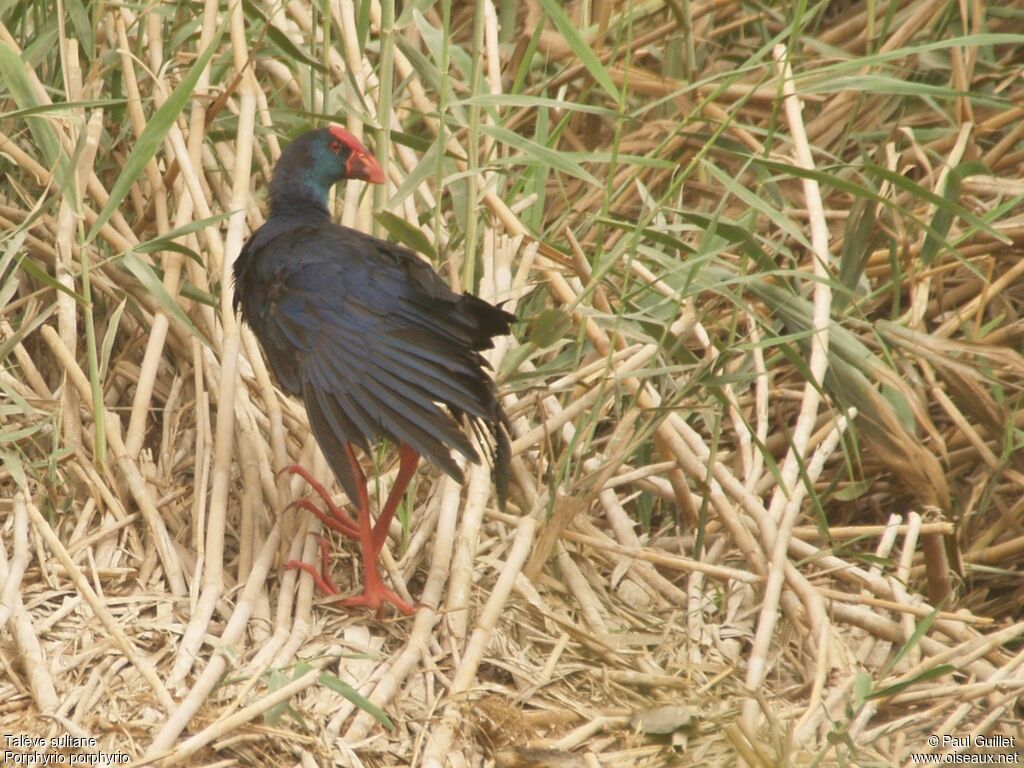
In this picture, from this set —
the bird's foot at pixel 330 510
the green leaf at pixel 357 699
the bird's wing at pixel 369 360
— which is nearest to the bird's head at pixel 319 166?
the bird's wing at pixel 369 360

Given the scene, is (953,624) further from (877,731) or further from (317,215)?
(317,215)

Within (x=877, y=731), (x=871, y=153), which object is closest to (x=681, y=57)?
(x=871, y=153)

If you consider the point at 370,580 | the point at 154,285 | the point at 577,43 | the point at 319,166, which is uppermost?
the point at 577,43

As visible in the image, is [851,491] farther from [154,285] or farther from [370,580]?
[154,285]

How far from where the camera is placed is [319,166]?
122 inches

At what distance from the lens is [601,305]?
3256 mm

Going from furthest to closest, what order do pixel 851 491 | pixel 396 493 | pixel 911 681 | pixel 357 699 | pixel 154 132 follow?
pixel 851 491 → pixel 396 493 → pixel 154 132 → pixel 911 681 → pixel 357 699

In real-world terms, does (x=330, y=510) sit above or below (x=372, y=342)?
below

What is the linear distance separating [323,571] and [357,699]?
46 cm

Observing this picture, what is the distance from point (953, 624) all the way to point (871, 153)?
1.48 meters

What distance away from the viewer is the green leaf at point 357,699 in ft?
7.87

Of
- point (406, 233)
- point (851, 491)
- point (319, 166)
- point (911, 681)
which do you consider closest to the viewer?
point (911, 681)

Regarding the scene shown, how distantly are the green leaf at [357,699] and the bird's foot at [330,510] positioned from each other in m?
0.41

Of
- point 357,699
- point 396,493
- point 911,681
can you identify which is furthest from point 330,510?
point 911,681
